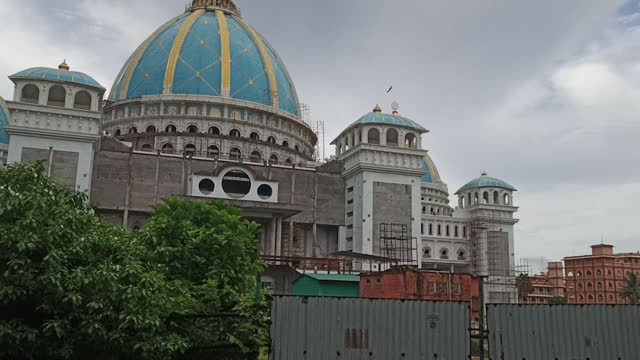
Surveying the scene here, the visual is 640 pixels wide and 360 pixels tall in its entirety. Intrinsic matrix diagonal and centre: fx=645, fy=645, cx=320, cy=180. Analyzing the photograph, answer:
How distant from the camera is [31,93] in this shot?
1679 inches

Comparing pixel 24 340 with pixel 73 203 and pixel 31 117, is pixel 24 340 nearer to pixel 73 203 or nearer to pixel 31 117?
pixel 73 203

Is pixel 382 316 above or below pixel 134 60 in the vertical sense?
below

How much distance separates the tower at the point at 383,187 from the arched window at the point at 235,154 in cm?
874

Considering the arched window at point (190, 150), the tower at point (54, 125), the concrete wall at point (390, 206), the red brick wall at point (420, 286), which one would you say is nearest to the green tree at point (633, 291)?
the concrete wall at point (390, 206)

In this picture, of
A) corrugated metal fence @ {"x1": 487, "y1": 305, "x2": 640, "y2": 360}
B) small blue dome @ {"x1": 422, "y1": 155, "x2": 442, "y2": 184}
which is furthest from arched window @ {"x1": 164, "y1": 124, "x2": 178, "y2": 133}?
corrugated metal fence @ {"x1": 487, "y1": 305, "x2": 640, "y2": 360}

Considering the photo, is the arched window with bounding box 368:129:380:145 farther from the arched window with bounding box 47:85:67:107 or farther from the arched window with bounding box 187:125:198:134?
the arched window with bounding box 47:85:67:107

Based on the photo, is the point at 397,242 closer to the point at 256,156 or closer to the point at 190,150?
the point at 256,156

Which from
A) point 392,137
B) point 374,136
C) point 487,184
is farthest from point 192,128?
point 487,184

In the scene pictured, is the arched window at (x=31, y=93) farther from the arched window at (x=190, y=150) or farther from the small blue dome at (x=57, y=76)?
the arched window at (x=190, y=150)

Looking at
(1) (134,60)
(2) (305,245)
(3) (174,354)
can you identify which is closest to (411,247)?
(2) (305,245)

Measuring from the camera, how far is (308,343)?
1453 cm

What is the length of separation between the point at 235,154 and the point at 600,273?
2131 inches

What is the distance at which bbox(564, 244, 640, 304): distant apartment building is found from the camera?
8225 cm

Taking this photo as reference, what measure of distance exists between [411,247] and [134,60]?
30502 mm
